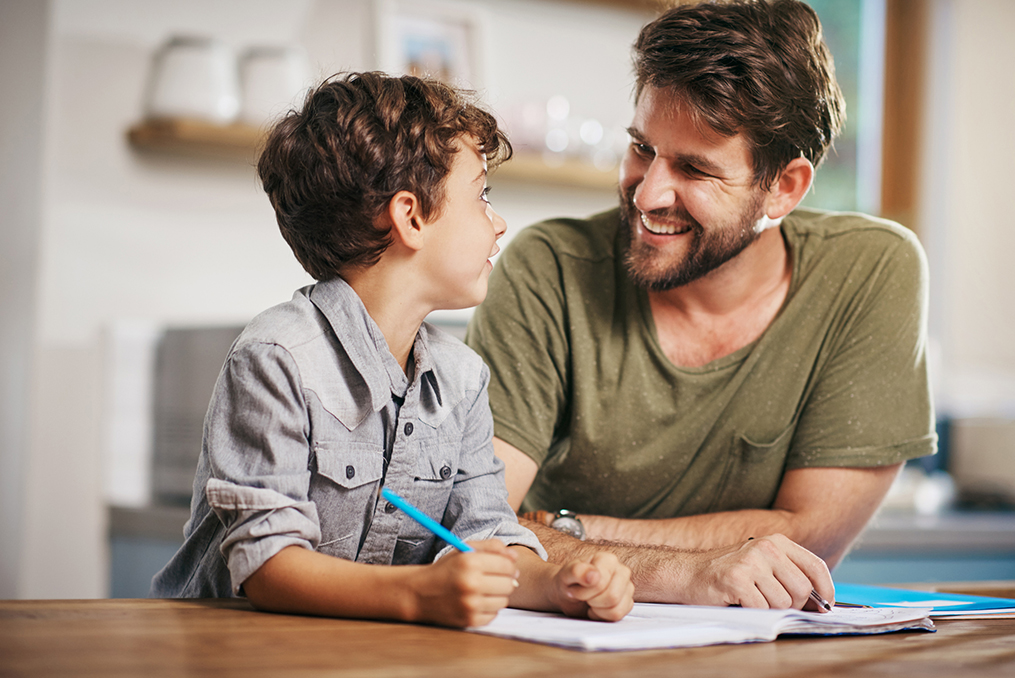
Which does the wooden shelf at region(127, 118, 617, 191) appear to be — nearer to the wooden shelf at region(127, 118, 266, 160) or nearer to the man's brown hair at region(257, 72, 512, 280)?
the wooden shelf at region(127, 118, 266, 160)

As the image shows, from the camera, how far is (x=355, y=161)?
3.34 feet

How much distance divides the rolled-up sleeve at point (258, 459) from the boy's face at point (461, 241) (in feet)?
0.72

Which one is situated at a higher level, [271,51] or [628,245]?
[271,51]

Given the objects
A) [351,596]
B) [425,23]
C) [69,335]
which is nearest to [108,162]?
[69,335]

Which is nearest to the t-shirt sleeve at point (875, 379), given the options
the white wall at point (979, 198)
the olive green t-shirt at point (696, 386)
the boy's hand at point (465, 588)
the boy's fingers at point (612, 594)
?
the olive green t-shirt at point (696, 386)

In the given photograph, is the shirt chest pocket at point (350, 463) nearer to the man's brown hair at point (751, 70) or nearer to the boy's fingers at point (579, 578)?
the boy's fingers at point (579, 578)

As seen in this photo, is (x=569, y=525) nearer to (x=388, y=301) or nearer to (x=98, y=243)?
(x=388, y=301)

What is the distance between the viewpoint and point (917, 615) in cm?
89

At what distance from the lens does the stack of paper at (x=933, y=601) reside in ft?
3.26

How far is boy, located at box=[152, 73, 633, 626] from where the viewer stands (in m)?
0.83

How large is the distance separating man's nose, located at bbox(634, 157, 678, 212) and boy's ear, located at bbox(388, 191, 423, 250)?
0.44 metres

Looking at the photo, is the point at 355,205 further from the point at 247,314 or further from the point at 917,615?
the point at 247,314

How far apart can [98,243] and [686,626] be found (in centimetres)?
202

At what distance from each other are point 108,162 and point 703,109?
163 cm
